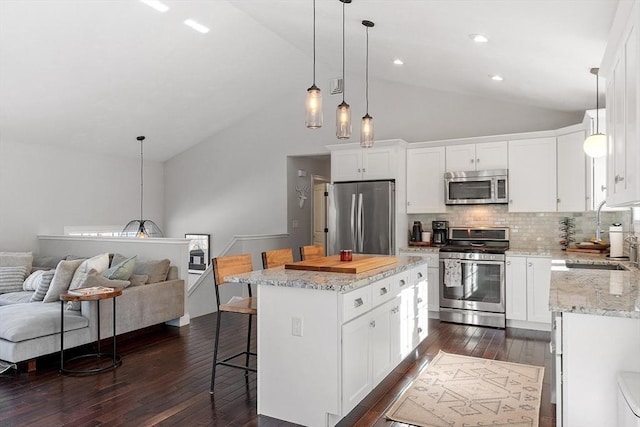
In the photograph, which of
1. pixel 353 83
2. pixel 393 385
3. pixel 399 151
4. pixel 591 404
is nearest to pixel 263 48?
pixel 353 83

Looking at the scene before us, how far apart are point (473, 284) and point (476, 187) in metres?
1.26

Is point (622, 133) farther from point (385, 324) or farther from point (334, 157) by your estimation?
point (334, 157)

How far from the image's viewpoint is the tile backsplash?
543 cm

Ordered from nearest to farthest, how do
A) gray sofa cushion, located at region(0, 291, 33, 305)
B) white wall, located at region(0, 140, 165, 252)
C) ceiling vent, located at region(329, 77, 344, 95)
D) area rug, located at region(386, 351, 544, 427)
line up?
area rug, located at region(386, 351, 544, 427)
gray sofa cushion, located at region(0, 291, 33, 305)
white wall, located at region(0, 140, 165, 252)
ceiling vent, located at region(329, 77, 344, 95)

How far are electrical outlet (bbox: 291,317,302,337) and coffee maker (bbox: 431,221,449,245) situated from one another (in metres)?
3.83

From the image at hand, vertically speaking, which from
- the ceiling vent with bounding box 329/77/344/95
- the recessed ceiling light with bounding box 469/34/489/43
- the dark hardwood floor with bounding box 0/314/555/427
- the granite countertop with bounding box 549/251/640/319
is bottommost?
the dark hardwood floor with bounding box 0/314/555/427

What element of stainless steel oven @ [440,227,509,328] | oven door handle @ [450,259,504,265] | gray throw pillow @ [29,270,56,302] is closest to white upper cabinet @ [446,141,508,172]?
stainless steel oven @ [440,227,509,328]

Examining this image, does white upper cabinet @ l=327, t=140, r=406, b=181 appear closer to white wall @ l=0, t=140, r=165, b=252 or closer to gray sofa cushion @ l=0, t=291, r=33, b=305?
white wall @ l=0, t=140, r=165, b=252

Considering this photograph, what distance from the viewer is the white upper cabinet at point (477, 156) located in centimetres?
562

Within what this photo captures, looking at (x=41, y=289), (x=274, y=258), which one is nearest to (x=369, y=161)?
(x=274, y=258)

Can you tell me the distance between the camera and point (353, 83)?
7125 mm

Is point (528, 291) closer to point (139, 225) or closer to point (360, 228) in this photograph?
point (360, 228)

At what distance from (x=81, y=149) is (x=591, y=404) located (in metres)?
7.79

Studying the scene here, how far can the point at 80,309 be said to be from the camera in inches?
172
